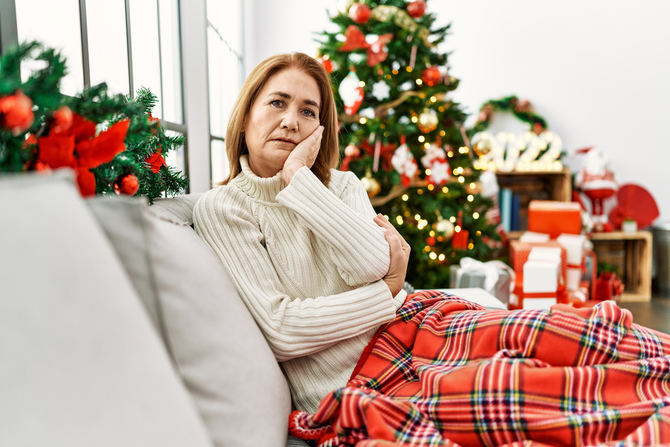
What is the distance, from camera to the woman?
36.4 inches

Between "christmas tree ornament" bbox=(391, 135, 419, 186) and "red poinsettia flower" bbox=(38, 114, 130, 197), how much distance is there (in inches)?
80.8

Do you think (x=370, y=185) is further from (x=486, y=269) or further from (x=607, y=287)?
(x=607, y=287)

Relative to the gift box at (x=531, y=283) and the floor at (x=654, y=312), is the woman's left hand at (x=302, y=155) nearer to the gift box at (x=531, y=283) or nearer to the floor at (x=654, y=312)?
the gift box at (x=531, y=283)

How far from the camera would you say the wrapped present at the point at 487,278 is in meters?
2.32

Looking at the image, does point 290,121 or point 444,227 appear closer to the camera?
point 290,121

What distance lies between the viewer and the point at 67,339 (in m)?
0.42

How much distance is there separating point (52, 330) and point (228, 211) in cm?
61

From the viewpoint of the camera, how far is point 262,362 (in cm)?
77

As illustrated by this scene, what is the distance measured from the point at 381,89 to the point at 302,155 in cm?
167

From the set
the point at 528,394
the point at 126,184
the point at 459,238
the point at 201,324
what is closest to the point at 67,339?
the point at 201,324

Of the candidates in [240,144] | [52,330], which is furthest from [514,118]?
[52,330]

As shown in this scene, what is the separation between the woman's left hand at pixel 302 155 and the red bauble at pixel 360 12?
169 centimetres

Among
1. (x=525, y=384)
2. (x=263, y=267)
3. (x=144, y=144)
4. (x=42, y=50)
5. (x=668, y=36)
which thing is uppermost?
(x=668, y=36)

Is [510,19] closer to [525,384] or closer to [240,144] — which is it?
[240,144]
